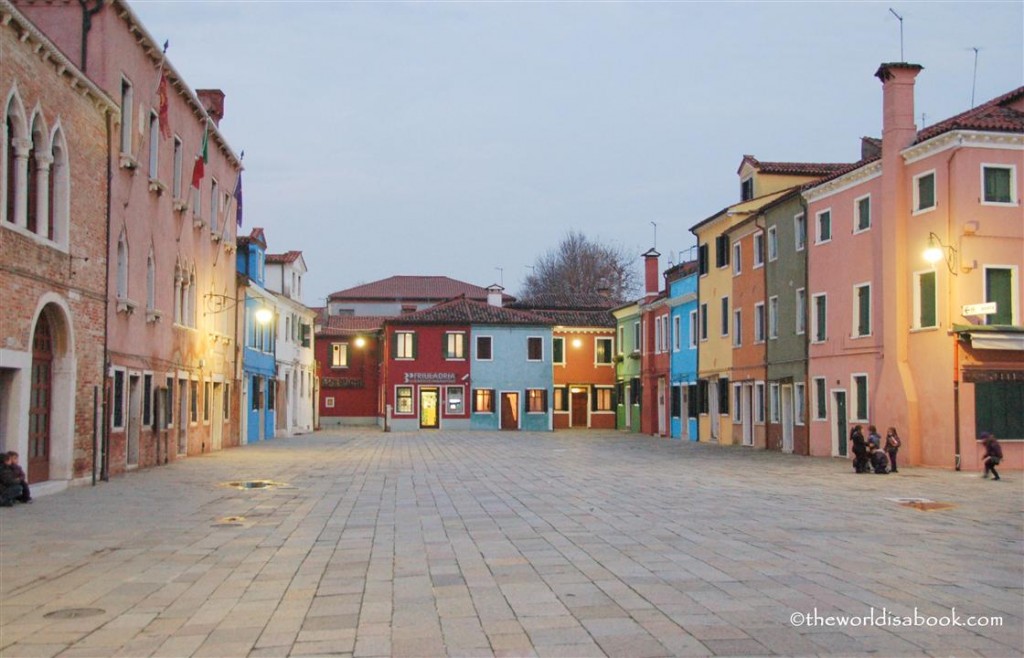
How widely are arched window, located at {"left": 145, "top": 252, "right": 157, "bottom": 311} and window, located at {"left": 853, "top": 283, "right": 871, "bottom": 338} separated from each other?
18.6 m

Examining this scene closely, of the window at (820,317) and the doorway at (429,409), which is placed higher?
the window at (820,317)

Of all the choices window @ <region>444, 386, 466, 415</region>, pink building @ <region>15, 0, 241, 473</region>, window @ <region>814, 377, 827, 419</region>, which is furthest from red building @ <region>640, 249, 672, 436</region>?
pink building @ <region>15, 0, 241, 473</region>

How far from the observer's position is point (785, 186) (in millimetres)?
38625

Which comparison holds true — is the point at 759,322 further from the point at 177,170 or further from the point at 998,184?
the point at 177,170

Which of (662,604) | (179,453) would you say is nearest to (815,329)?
(179,453)

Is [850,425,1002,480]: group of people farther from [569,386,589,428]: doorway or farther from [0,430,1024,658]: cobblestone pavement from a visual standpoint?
[569,386,589,428]: doorway

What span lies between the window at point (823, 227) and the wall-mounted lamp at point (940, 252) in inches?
233

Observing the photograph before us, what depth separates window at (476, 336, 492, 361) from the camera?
196ft

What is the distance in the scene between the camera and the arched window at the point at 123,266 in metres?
22.8

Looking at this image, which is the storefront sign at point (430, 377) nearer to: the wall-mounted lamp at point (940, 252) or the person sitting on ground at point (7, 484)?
the wall-mounted lamp at point (940, 252)

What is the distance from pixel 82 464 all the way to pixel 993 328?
19685mm

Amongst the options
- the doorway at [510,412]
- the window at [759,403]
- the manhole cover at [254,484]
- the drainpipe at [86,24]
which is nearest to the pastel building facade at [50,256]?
the drainpipe at [86,24]

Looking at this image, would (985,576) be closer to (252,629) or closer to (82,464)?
(252,629)

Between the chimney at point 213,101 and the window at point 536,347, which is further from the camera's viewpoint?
the window at point 536,347
